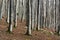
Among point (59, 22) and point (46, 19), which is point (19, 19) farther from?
point (59, 22)

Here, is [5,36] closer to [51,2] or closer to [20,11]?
[20,11]

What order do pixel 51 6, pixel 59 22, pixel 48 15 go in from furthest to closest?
pixel 51 6 → pixel 48 15 → pixel 59 22

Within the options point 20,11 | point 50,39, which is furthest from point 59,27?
point 20,11

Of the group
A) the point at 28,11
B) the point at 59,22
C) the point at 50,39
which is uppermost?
the point at 28,11

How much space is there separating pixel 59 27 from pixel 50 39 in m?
2.17

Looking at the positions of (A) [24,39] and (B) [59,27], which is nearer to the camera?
(A) [24,39]

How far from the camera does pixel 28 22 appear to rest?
617 inches

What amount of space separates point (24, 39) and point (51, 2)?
31653 mm

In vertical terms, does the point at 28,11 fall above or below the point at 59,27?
above

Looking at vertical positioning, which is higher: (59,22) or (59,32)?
(59,22)

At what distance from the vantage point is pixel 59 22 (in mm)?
17734

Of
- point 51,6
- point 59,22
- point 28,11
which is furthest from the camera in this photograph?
point 51,6

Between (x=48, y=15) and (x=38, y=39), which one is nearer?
(x=38, y=39)

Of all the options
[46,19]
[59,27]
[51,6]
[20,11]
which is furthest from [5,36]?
[51,6]
